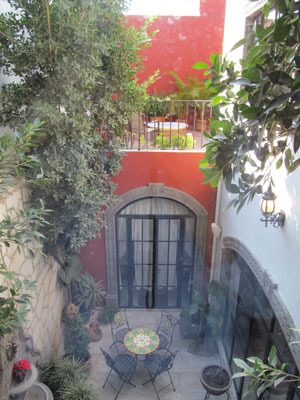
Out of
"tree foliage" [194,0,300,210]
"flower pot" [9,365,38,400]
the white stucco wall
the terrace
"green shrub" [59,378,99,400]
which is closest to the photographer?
"tree foliage" [194,0,300,210]

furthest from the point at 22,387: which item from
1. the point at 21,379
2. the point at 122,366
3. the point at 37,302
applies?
the point at 122,366

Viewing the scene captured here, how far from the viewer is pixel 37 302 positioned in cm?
353

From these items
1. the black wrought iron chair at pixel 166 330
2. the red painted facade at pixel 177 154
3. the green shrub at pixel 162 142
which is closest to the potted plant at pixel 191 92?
the red painted facade at pixel 177 154

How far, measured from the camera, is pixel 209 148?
119 cm

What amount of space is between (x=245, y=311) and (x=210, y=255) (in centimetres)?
129

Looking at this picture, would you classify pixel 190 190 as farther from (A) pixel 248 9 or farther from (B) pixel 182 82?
(A) pixel 248 9

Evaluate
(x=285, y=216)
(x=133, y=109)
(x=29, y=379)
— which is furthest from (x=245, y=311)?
(x=133, y=109)

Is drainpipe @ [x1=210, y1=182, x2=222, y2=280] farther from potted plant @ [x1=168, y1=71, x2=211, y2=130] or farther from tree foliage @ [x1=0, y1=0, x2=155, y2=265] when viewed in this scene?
tree foliage @ [x1=0, y1=0, x2=155, y2=265]

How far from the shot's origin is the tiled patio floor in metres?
3.94

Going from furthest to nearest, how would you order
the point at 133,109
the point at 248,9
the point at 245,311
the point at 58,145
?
the point at 245,311
the point at 133,109
the point at 248,9
the point at 58,145

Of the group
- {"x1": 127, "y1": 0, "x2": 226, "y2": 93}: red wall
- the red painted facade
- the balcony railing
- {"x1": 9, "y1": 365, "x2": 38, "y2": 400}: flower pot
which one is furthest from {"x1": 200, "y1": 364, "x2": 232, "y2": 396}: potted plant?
{"x1": 127, "y1": 0, "x2": 226, "y2": 93}: red wall

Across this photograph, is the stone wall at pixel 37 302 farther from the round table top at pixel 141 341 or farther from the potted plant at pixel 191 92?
the potted plant at pixel 191 92

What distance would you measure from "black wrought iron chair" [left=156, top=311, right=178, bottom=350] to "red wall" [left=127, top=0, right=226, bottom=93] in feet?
12.2

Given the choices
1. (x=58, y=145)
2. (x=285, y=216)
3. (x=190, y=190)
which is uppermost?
(x=58, y=145)
